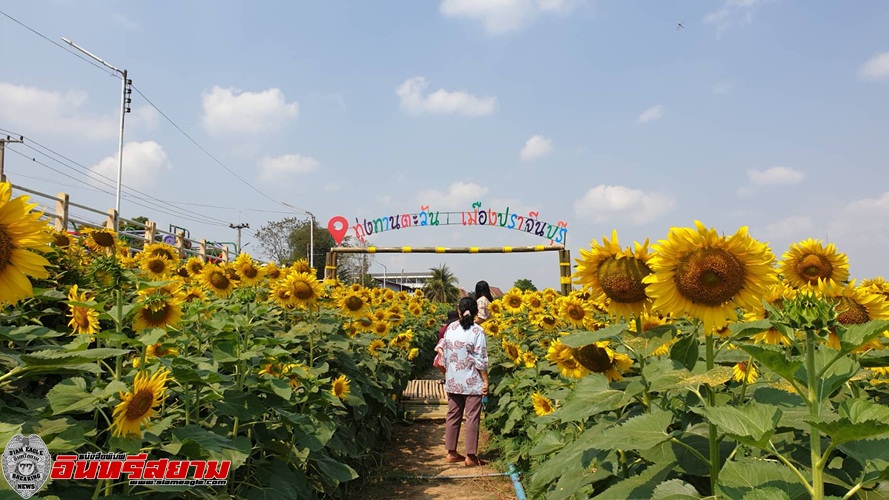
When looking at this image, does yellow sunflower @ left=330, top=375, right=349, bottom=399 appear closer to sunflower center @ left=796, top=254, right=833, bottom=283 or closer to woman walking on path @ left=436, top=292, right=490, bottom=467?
woman walking on path @ left=436, top=292, right=490, bottom=467

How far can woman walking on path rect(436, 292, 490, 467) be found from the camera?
6.70m

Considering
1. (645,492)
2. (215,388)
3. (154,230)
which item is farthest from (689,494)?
(154,230)

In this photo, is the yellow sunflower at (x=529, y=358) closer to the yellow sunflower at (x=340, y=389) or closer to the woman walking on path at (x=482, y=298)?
the yellow sunflower at (x=340, y=389)

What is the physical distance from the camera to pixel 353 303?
20.5ft

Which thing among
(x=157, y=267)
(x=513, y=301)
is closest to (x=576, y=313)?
(x=157, y=267)

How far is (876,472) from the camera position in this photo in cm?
128

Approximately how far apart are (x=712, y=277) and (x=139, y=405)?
1.98m

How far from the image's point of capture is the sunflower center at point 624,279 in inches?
86.3

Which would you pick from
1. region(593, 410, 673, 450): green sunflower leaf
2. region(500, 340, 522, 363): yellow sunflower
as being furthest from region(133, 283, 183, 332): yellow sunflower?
region(500, 340, 522, 363): yellow sunflower

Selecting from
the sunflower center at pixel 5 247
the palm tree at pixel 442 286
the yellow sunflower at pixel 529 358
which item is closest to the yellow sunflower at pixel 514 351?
the yellow sunflower at pixel 529 358

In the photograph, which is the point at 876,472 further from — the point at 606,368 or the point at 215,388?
the point at 215,388

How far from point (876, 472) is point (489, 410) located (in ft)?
23.3

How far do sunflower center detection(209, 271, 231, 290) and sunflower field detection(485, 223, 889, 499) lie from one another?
2.94 metres

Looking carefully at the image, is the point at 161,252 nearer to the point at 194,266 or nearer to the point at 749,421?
the point at 194,266
